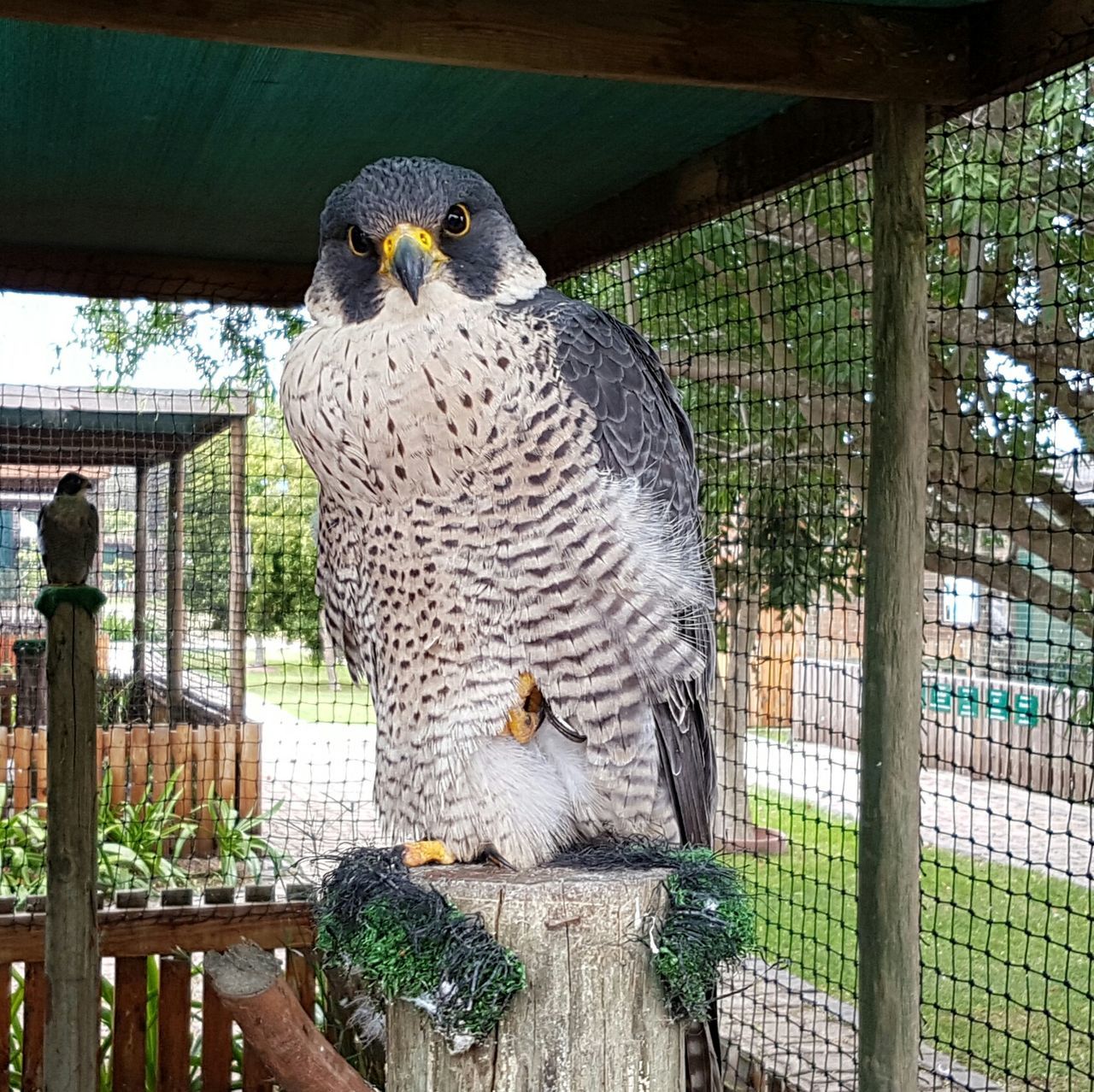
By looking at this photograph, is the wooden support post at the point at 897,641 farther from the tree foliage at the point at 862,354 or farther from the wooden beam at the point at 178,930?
the wooden beam at the point at 178,930

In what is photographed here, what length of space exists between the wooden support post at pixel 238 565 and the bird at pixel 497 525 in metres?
4.14

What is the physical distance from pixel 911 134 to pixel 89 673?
8.01 ft

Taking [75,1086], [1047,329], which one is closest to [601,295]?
[1047,329]

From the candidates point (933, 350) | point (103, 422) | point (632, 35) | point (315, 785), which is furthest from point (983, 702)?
point (315, 785)

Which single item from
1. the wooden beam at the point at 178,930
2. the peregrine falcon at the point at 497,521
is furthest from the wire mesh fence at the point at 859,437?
the wooden beam at the point at 178,930

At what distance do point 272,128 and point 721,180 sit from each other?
1.13 meters

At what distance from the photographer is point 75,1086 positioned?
316 cm

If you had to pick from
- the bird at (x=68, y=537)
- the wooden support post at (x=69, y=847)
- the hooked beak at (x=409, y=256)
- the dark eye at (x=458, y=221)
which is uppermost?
the dark eye at (x=458, y=221)

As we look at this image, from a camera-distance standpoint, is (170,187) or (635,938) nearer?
(635,938)

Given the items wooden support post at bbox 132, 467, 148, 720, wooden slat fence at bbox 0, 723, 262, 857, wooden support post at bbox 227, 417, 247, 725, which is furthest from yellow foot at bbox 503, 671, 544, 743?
wooden slat fence at bbox 0, 723, 262, 857

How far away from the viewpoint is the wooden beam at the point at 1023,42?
215 centimetres

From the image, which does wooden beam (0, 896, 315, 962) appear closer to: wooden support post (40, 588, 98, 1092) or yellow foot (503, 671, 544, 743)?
wooden support post (40, 588, 98, 1092)

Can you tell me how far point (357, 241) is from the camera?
74.6 inches

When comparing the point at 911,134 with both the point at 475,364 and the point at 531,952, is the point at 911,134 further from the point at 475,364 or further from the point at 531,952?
the point at 531,952
